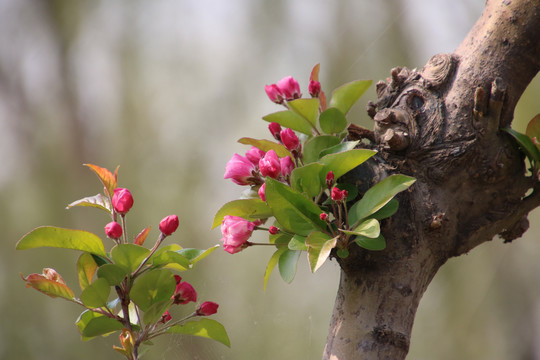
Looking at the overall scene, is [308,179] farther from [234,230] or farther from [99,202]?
[99,202]

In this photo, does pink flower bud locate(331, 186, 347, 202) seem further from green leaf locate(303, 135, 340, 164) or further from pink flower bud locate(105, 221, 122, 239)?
pink flower bud locate(105, 221, 122, 239)

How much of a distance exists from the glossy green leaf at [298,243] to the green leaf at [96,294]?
164mm

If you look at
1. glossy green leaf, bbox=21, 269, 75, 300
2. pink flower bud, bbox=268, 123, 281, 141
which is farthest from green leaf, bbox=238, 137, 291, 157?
glossy green leaf, bbox=21, 269, 75, 300

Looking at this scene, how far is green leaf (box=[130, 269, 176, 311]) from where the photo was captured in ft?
1.36

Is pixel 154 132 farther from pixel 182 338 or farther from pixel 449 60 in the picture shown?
pixel 449 60

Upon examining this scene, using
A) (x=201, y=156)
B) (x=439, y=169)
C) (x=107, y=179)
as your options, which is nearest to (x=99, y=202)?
(x=107, y=179)

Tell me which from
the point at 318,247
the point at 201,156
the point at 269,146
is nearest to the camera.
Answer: the point at 318,247

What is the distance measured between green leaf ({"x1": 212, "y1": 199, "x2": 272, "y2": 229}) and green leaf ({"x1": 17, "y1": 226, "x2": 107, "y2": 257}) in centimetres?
12

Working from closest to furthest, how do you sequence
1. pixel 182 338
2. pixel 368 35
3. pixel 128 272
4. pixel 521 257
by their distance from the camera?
1. pixel 128 272
2. pixel 182 338
3. pixel 521 257
4. pixel 368 35

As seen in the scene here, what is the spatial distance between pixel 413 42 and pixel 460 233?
3.03 feet

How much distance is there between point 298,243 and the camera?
0.41m

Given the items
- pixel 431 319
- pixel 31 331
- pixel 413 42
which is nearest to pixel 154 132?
pixel 31 331

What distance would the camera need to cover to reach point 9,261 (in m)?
1.57

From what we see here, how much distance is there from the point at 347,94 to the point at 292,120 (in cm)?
7
